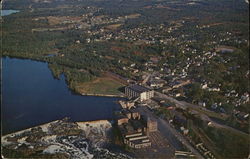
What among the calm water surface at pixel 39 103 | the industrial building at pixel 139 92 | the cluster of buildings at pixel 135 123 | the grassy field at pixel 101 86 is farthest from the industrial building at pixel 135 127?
the grassy field at pixel 101 86

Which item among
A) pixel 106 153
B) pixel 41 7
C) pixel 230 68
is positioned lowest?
pixel 106 153

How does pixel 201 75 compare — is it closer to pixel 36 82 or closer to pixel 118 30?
pixel 36 82

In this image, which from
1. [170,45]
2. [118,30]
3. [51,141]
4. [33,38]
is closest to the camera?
[51,141]

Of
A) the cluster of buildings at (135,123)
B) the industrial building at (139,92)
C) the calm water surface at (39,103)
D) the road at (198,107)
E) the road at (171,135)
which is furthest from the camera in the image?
the industrial building at (139,92)

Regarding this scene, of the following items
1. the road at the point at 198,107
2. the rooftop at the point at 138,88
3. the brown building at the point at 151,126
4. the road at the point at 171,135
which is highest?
the rooftop at the point at 138,88

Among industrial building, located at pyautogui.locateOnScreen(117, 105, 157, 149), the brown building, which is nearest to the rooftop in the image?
industrial building, located at pyautogui.locateOnScreen(117, 105, 157, 149)

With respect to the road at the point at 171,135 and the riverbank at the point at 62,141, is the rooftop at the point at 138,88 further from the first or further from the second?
the riverbank at the point at 62,141

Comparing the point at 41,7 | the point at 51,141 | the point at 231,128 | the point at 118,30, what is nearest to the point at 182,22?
the point at 118,30

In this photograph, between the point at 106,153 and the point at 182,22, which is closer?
the point at 106,153
